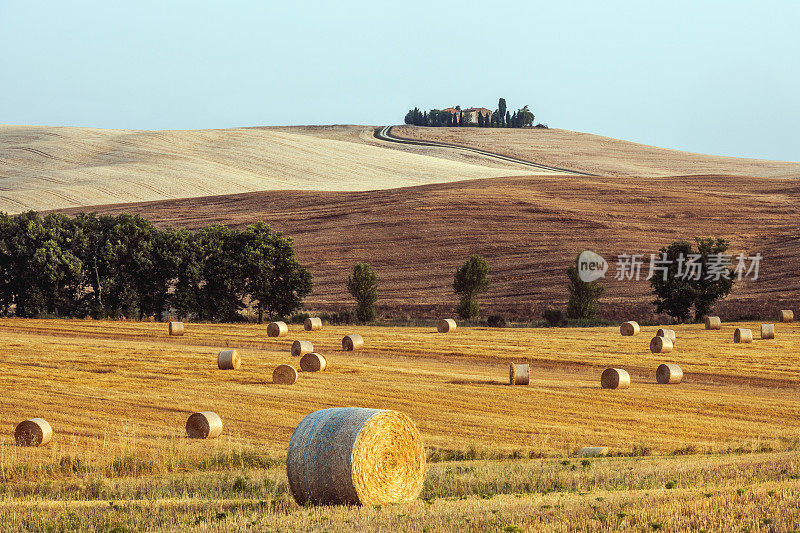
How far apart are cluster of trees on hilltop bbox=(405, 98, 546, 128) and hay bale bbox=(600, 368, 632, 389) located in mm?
146027

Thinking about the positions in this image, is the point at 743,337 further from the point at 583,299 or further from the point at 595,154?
A: the point at 595,154

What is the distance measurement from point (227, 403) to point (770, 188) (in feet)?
264

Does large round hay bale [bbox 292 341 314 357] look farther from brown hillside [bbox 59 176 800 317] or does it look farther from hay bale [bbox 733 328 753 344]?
brown hillside [bbox 59 176 800 317]

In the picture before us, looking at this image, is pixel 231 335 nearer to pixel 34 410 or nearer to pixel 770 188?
pixel 34 410

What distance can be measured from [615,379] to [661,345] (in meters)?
10.5

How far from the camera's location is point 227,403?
86.6 feet

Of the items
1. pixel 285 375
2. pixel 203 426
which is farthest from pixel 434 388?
pixel 203 426

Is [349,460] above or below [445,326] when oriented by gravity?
above

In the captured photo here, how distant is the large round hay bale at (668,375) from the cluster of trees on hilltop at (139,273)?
28.3m

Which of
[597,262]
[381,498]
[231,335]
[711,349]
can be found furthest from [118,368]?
[597,262]

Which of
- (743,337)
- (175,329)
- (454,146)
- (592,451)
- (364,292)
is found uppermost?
(454,146)

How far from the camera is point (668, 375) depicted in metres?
31.5

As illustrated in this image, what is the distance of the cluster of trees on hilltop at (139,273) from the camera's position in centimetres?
5616

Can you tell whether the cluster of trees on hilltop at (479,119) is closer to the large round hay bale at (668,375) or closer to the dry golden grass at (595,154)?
the dry golden grass at (595,154)
